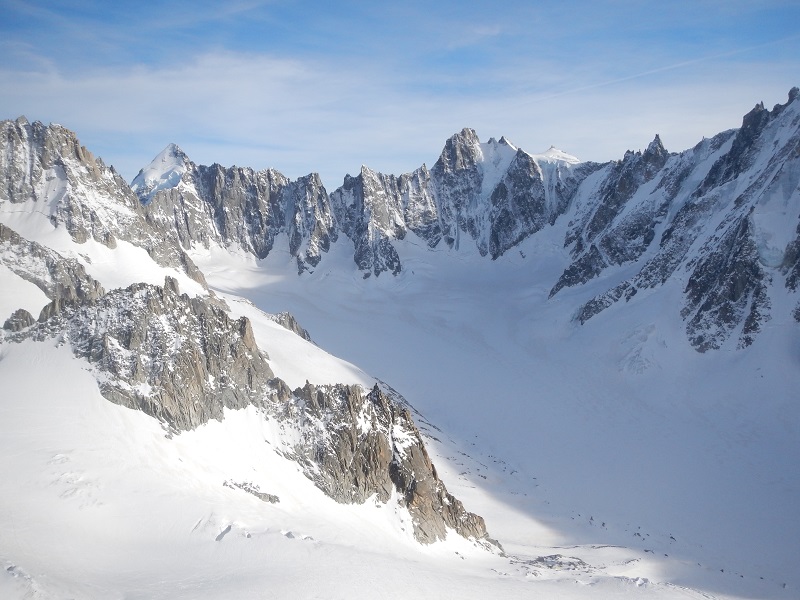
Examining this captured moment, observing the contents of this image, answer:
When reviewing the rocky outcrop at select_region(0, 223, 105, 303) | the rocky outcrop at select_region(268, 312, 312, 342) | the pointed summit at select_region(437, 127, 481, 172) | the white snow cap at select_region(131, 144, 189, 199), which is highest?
the pointed summit at select_region(437, 127, 481, 172)

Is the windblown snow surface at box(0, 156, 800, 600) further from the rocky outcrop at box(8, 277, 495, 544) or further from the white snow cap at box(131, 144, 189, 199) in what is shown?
the white snow cap at box(131, 144, 189, 199)

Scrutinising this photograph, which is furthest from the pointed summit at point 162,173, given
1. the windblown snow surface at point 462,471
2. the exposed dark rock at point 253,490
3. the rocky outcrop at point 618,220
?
the exposed dark rock at point 253,490

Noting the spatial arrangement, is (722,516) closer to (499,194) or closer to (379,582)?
(379,582)

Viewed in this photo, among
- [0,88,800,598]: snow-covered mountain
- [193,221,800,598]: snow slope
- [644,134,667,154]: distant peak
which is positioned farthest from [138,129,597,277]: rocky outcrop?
[193,221,800,598]: snow slope

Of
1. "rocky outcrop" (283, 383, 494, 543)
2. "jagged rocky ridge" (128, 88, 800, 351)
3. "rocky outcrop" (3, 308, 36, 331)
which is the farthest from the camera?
"jagged rocky ridge" (128, 88, 800, 351)

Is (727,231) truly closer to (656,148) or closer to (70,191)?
(656,148)

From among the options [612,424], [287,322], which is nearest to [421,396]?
[287,322]

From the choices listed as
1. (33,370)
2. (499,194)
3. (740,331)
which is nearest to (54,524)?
(33,370)
